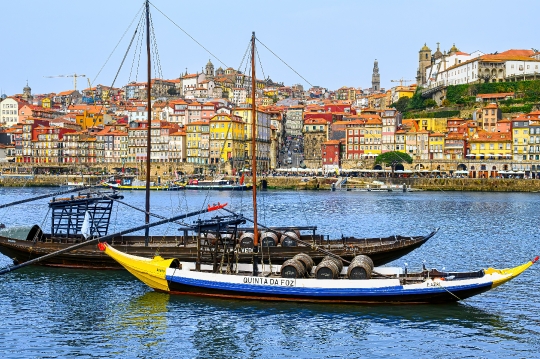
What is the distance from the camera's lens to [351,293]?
24.4 meters

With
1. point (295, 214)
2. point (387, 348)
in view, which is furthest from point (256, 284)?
point (295, 214)

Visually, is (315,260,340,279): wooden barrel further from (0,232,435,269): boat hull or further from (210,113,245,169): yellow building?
(210,113,245,169): yellow building

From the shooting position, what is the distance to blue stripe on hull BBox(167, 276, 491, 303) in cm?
2438

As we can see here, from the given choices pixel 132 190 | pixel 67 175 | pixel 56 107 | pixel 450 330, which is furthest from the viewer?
pixel 56 107

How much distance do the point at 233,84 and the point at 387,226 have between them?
148m

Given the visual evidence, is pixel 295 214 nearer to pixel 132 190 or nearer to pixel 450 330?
pixel 450 330

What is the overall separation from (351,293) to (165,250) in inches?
357

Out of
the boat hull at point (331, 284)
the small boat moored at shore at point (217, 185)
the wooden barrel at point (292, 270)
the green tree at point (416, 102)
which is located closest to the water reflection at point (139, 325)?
the boat hull at point (331, 284)

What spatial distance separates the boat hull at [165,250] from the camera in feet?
96.2

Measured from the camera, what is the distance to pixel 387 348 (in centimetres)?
2077

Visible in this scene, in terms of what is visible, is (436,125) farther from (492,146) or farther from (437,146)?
(492,146)

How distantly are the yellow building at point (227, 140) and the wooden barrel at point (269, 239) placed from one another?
8696cm

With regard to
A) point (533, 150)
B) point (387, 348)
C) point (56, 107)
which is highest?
point (56, 107)

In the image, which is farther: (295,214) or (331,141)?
(331,141)
